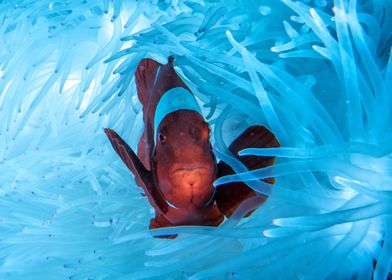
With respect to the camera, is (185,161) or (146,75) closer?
(185,161)

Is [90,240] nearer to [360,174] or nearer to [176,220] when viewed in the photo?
[176,220]

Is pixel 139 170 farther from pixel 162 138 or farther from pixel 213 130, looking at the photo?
pixel 213 130

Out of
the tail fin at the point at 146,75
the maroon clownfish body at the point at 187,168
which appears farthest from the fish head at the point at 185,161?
the tail fin at the point at 146,75

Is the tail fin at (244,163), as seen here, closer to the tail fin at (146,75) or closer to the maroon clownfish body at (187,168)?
the maroon clownfish body at (187,168)

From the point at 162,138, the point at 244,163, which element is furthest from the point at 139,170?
the point at 244,163

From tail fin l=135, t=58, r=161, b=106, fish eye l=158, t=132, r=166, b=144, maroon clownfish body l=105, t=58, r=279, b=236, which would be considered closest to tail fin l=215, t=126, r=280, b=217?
maroon clownfish body l=105, t=58, r=279, b=236

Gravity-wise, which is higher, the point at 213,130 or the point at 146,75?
the point at 146,75
